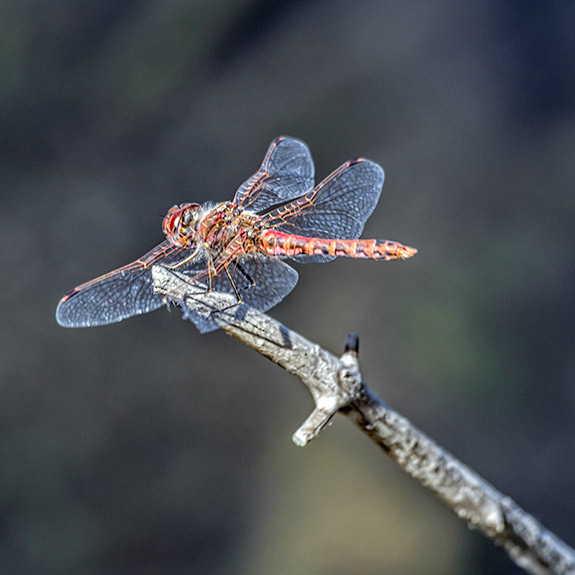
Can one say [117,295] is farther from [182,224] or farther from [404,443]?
[404,443]

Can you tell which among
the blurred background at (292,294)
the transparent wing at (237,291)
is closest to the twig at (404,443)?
the transparent wing at (237,291)

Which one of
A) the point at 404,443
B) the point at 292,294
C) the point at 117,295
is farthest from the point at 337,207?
the point at 292,294

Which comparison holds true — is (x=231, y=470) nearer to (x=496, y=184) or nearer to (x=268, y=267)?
(x=268, y=267)

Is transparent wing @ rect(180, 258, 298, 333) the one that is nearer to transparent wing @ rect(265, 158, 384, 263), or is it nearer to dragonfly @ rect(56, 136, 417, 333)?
dragonfly @ rect(56, 136, 417, 333)

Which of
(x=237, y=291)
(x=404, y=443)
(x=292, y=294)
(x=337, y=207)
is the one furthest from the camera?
(x=292, y=294)

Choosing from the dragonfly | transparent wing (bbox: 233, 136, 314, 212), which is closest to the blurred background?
transparent wing (bbox: 233, 136, 314, 212)

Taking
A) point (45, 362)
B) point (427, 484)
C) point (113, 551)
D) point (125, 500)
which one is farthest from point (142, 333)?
point (427, 484)
